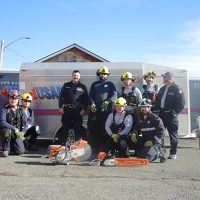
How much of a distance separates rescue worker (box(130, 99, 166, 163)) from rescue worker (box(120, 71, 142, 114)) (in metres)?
0.60

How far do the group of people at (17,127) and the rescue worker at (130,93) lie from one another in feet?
8.51

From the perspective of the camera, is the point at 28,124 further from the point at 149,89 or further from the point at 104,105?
the point at 149,89

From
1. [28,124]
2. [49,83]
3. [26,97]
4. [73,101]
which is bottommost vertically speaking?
[28,124]

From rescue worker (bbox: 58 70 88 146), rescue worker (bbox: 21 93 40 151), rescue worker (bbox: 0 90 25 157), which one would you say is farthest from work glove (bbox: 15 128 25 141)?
rescue worker (bbox: 58 70 88 146)

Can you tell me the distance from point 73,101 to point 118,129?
1.53 meters

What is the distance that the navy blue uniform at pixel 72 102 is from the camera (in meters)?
9.47

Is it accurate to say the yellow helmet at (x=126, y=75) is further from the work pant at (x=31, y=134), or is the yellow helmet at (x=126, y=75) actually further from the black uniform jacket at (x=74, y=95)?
the work pant at (x=31, y=134)

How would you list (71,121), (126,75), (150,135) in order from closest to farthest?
1. (150,135)
2. (126,75)
3. (71,121)

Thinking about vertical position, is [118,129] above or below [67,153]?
above

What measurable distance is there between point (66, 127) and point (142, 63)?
2.90 m

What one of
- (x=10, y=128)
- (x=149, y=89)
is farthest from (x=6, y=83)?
(x=149, y=89)

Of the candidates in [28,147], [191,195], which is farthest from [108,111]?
[191,195]

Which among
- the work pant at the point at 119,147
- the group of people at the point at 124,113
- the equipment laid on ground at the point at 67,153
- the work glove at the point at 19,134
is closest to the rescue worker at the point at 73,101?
the group of people at the point at 124,113

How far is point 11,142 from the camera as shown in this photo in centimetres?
910
